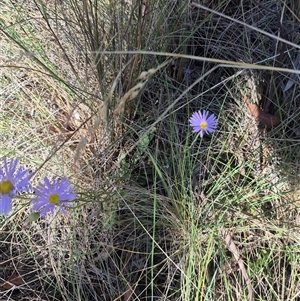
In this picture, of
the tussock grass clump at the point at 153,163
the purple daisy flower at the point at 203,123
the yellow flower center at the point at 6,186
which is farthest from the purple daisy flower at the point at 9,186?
the purple daisy flower at the point at 203,123

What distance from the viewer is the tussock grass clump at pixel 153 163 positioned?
0.98 metres

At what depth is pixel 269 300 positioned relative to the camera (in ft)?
3.14

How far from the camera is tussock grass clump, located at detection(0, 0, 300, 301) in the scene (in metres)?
0.98

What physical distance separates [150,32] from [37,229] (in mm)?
557

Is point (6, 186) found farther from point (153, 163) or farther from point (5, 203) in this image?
point (153, 163)

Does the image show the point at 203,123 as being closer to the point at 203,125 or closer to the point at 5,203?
the point at 203,125

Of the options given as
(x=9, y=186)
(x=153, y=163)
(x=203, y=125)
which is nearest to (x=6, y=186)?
(x=9, y=186)

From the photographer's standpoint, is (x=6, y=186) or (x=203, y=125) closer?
(x=6, y=186)

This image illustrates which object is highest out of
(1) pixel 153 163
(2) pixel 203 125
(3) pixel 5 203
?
(2) pixel 203 125

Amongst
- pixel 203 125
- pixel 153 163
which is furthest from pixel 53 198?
pixel 203 125

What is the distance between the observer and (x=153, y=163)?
0.93 metres

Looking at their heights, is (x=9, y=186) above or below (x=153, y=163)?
below

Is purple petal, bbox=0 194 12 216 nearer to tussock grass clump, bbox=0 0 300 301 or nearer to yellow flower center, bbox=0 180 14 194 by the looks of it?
yellow flower center, bbox=0 180 14 194

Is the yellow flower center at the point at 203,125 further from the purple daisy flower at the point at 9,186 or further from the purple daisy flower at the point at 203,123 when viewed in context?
the purple daisy flower at the point at 9,186
